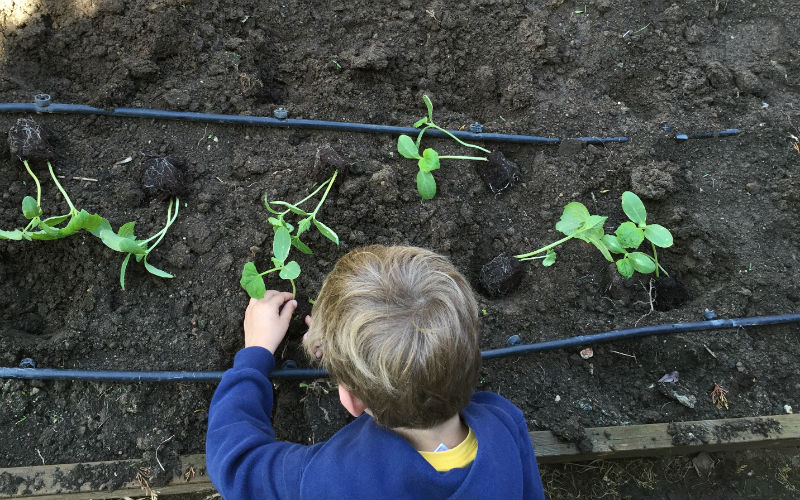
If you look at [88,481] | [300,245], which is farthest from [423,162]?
[88,481]

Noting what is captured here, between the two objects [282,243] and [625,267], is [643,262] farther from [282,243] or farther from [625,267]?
[282,243]

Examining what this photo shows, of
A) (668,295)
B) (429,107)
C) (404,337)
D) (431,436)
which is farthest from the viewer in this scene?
(429,107)

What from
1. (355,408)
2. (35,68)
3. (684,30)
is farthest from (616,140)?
(35,68)

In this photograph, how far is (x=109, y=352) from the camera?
2166 millimetres

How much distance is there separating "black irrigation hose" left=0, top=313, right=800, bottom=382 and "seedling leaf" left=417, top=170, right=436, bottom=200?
72cm

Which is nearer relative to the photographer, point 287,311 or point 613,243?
point 287,311

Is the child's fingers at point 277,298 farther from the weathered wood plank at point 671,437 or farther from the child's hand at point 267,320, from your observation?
the weathered wood plank at point 671,437

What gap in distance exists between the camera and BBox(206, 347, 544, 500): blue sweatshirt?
56.7 inches

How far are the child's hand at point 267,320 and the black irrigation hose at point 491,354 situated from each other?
137mm

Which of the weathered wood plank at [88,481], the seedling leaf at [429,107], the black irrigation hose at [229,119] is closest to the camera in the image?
the weathered wood plank at [88,481]

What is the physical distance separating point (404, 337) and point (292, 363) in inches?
34.5

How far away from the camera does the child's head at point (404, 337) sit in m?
1.42

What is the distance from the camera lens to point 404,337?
1.41 m

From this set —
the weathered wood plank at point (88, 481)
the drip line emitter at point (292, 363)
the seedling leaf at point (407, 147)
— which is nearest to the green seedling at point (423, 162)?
the seedling leaf at point (407, 147)
